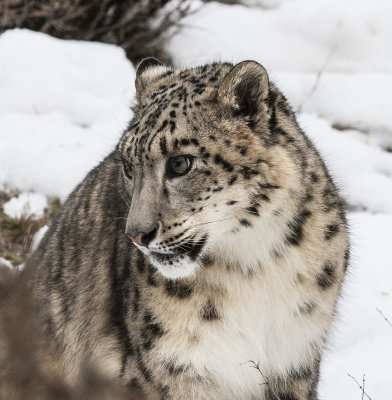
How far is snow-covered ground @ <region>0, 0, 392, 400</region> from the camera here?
6.36 meters

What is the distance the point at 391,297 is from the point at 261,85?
2.58 m

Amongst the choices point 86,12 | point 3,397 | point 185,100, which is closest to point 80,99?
point 86,12

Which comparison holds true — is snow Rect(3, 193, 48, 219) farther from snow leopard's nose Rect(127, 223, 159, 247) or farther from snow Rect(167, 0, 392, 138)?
snow leopard's nose Rect(127, 223, 159, 247)

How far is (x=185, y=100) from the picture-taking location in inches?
157

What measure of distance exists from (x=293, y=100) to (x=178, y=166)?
15.9 ft

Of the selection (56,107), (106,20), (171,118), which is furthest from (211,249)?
(106,20)

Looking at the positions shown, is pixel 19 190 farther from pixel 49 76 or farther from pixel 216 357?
pixel 216 357

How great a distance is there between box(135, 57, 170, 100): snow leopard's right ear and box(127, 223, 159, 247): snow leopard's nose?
34.3 inches

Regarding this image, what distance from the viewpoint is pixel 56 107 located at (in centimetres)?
836

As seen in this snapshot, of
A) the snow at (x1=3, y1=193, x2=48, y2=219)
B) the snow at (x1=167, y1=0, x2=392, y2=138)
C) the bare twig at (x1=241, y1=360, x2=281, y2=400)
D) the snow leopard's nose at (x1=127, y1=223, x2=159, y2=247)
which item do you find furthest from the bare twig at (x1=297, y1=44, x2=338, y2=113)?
the snow leopard's nose at (x1=127, y1=223, x2=159, y2=247)

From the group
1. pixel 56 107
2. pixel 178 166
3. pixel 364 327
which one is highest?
pixel 178 166

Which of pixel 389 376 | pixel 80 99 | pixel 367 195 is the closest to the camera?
pixel 389 376

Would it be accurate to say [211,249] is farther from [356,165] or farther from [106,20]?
[106,20]

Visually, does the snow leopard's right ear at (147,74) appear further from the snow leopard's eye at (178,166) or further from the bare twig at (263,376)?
the bare twig at (263,376)
